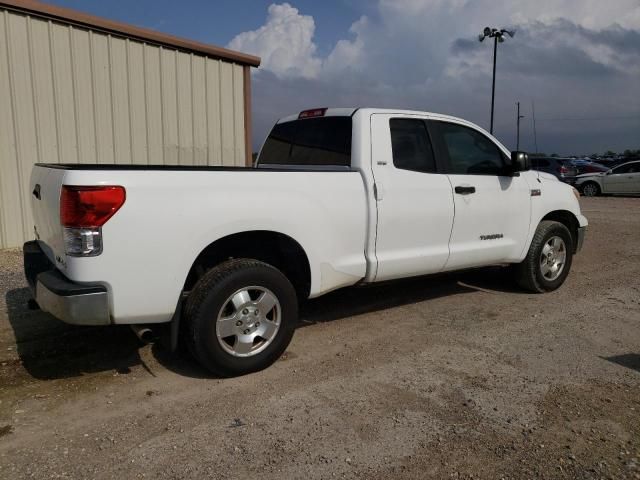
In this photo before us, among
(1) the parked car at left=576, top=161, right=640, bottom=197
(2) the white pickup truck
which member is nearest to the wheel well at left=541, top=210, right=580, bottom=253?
(2) the white pickup truck

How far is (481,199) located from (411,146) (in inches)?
37.6

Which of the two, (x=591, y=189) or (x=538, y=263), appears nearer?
(x=538, y=263)

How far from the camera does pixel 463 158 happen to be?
207 inches

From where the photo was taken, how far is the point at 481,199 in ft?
17.2

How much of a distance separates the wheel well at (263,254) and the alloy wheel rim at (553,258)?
122 inches

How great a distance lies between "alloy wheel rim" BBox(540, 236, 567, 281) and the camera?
605 centimetres

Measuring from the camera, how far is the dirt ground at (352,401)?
2.77 metres

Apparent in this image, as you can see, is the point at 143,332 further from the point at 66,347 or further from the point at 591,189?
the point at 591,189

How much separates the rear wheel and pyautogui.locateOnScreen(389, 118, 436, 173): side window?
20001mm

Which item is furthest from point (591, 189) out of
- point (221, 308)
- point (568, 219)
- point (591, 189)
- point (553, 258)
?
point (221, 308)

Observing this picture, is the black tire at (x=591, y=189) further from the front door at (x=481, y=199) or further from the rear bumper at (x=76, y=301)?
the rear bumper at (x=76, y=301)

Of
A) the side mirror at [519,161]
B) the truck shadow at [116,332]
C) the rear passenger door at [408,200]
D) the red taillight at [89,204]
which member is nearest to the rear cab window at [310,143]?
the rear passenger door at [408,200]

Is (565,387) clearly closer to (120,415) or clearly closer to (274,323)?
(274,323)

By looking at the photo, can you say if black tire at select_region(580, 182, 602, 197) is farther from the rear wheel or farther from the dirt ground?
the dirt ground
